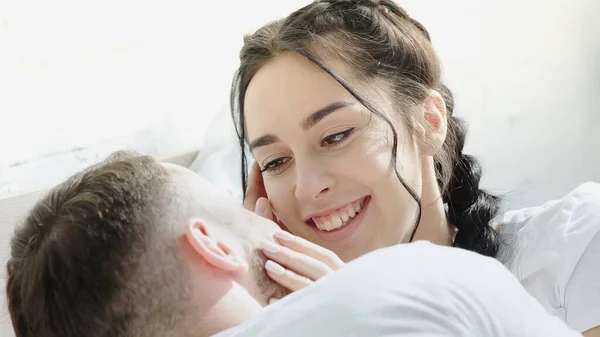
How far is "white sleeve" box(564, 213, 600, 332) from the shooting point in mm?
1181

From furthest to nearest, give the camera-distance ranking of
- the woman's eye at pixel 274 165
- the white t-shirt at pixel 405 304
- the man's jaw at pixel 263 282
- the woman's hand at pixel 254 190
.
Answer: the woman's hand at pixel 254 190
the woman's eye at pixel 274 165
the man's jaw at pixel 263 282
the white t-shirt at pixel 405 304

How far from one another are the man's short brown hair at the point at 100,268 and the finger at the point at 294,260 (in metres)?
0.14

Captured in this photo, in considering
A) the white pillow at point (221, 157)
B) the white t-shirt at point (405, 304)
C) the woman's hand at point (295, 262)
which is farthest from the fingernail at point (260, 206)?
the white t-shirt at point (405, 304)

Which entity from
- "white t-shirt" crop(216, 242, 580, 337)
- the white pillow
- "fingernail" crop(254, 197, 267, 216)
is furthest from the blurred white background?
"white t-shirt" crop(216, 242, 580, 337)

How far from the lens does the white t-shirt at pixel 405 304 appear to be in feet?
2.02

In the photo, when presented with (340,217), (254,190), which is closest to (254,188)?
(254,190)

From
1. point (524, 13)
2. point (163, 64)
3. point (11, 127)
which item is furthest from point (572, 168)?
point (11, 127)

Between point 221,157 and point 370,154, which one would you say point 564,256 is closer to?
point 370,154

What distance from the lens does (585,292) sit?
1.20 meters

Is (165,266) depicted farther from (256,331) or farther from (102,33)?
(102,33)

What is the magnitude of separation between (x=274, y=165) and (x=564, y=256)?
50 cm

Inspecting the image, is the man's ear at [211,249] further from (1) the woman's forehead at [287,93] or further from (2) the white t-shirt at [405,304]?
(1) the woman's forehead at [287,93]

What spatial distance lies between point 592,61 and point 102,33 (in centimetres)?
139

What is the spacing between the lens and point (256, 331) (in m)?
0.65
